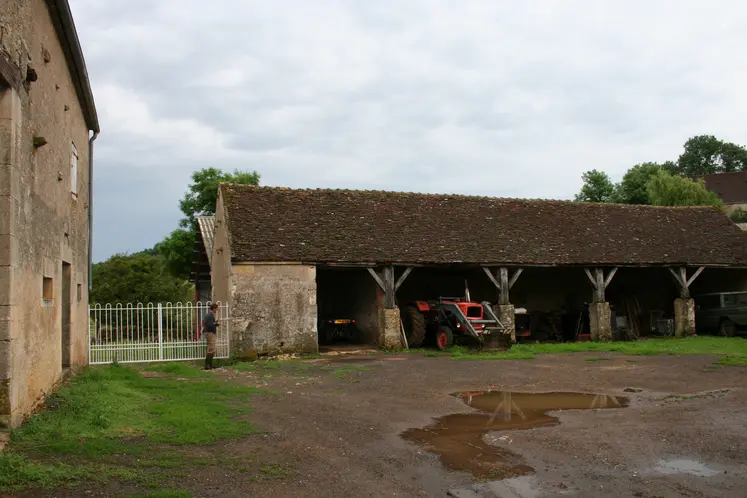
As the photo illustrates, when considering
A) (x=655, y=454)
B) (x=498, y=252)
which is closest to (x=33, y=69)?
(x=655, y=454)

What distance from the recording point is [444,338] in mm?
18938

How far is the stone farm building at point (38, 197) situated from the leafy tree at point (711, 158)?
61778 millimetres

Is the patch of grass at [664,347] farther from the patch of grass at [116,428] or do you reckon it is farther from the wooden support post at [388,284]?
the patch of grass at [116,428]

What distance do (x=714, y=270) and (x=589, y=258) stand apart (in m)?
7.28

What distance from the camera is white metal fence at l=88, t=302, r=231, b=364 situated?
15945 millimetres

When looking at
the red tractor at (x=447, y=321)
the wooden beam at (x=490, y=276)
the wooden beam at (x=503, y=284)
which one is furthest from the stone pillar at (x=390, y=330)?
the wooden beam at (x=503, y=284)

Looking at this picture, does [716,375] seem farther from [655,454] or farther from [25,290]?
[25,290]

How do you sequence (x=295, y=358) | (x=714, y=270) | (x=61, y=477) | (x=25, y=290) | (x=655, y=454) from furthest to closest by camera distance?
(x=714, y=270) → (x=295, y=358) → (x=25, y=290) → (x=655, y=454) → (x=61, y=477)

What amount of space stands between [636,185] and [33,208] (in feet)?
143

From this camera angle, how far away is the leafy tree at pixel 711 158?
207ft

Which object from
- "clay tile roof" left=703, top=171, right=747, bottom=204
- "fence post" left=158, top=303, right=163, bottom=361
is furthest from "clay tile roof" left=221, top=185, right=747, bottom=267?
"clay tile roof" left=703, top=171, right=747, bottom=204

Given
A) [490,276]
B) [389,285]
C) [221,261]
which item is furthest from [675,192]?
[221,261]

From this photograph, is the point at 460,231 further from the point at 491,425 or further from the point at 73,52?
the point at 491,425

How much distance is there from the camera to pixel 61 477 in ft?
17.9
